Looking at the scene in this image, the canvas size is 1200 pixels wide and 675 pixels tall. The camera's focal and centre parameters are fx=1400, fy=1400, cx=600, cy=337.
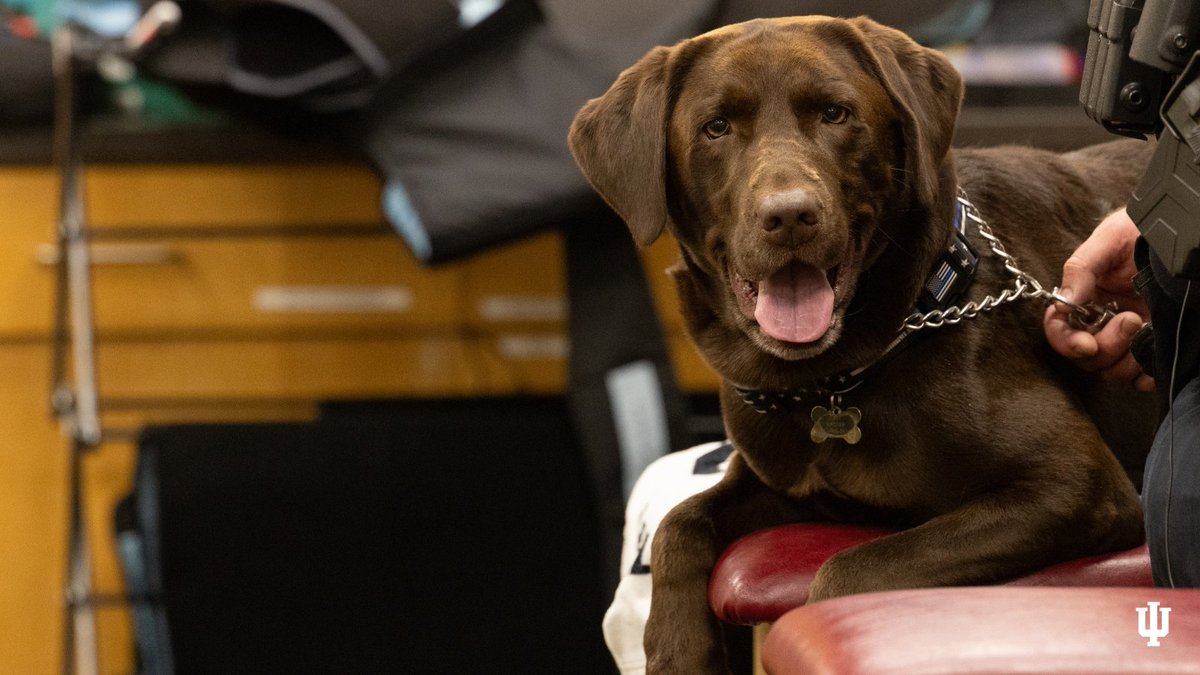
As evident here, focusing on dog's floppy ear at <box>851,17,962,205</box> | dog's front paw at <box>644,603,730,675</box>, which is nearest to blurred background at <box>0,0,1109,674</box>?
dog's floppy ear at <box>851,17,962,205</box>

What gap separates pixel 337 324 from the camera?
10.6 ft

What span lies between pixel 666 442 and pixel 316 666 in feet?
3.07

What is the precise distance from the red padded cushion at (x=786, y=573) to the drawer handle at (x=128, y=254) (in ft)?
6.73

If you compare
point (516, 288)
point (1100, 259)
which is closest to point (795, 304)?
point (1100, 259)

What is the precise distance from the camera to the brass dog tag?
1.60 m

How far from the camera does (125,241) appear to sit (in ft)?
10.6

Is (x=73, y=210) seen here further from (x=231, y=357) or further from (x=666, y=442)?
(x=666, y=442)

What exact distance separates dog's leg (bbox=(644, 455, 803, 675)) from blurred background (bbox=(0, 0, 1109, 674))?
3.75 ft

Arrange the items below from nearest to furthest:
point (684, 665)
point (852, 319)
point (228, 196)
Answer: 1. point (684, 665)
2. point (852, 319)
3. point (228, 196)

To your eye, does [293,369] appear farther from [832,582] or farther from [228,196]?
[832,582]

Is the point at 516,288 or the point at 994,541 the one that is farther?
the point at 516,288

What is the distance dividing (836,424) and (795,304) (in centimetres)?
15

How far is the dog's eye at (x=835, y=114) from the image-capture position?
5.23ft

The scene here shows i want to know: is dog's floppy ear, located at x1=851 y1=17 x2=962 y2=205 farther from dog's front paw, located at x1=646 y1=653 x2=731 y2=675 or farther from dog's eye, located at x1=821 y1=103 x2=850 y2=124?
dog's front paw, located at x1=646 y1=653 x2=731 y2=675
